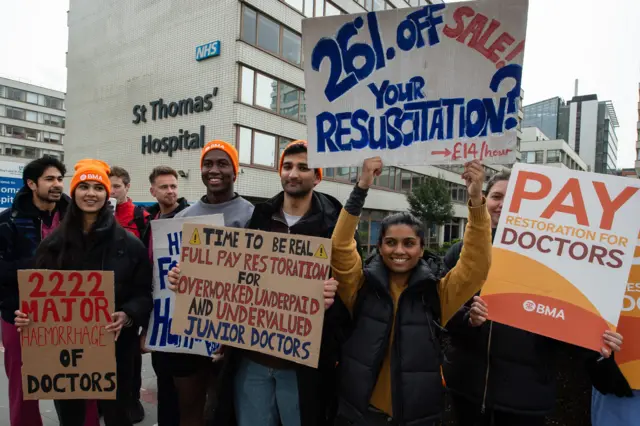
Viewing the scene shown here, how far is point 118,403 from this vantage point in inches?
109

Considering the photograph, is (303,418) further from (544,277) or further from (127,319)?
(544,277)

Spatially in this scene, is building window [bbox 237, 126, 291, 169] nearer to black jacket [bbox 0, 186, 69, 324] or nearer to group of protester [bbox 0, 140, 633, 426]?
black jacket [bbox 0, 186, 69, 324]

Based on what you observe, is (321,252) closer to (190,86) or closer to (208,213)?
(208,213)

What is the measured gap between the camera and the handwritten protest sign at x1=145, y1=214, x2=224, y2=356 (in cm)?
278

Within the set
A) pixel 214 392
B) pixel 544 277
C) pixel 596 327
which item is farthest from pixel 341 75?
pixel 214 392

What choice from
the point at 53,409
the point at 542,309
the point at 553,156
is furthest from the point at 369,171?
the point at 553,156

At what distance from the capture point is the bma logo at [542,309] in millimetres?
2033

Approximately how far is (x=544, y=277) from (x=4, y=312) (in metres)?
3.55

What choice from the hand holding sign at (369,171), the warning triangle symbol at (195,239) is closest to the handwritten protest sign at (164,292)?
the warning triangle symbol at (195,239)

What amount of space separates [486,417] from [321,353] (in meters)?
1.01

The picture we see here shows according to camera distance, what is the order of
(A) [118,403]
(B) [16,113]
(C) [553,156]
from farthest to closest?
Answer: (B) [16,113], (C) [553,156], (A) [118,403]

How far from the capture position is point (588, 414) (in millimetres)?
2818

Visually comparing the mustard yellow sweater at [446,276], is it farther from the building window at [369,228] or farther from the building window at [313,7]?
the building window at [369,228]

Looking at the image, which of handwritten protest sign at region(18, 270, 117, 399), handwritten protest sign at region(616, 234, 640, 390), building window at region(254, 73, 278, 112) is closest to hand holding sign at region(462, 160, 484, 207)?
handwritten protest sign at region(616, 234, 640, 390)
